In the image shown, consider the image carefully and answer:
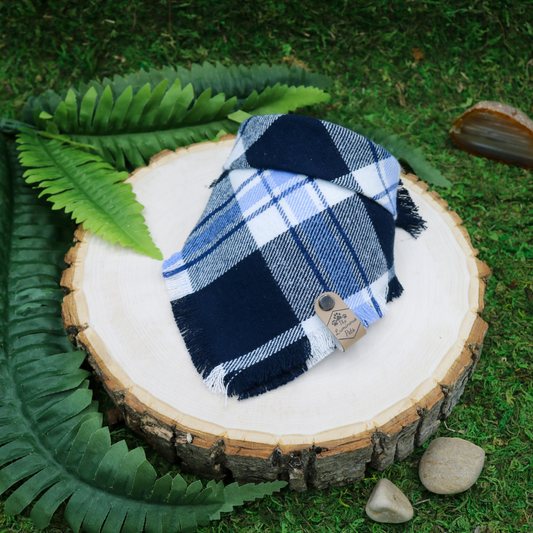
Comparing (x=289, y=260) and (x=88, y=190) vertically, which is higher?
(x=88, y=190)

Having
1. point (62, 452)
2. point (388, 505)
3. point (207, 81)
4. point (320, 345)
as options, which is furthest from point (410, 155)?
point (62, 452)

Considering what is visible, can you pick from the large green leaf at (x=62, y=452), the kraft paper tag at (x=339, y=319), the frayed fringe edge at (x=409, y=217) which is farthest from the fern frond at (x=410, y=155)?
the large green leaf at (x=62, y=452)

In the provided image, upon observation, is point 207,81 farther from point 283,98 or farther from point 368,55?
point 368,55

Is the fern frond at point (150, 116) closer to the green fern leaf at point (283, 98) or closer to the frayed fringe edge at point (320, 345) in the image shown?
the green fern leaf at point (283, 98)

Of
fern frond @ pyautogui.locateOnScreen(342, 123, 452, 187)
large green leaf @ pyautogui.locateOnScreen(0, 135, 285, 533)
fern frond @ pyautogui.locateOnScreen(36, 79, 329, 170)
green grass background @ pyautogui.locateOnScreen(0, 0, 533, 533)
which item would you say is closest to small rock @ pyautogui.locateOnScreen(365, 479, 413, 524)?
large green leaf @ pyautogui.locateOnScreen(0, 135, 285, 533)

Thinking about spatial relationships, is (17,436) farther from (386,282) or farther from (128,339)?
(386,282)

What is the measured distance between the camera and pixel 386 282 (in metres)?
1.60

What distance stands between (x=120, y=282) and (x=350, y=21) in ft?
5.84

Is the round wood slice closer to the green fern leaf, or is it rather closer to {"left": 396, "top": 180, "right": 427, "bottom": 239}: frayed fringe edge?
{"left": 396, "top": 180, "right": 427, "bottom": 239}: frayed fringe edge

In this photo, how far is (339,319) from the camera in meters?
1.47

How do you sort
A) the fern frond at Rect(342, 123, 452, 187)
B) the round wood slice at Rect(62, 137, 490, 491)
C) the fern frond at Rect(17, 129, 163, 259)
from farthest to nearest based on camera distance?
the fern frond at Rect(342, 123, 452, 187)
the fern frond at Rect(17, 129, 163, 259)
the round wood slice at Rect(62, 137, 490, 491)

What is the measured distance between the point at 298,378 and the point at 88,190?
97 cm

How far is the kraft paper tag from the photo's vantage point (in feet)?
4.77

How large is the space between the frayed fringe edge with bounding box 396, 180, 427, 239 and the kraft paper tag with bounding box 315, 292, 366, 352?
47 cm
